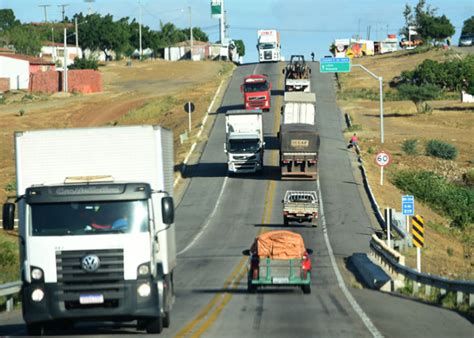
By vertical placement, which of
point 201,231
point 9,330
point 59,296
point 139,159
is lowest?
point 201,231

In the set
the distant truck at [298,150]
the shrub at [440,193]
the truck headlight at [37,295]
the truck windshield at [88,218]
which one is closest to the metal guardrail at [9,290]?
the truck headlight at [37,295]

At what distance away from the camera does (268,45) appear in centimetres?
12862

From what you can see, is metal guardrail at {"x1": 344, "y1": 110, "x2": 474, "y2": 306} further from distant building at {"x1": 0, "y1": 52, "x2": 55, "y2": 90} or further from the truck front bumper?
distant building at {"x1": 0, "y1": 52, "x2": 55, "y2": 90}

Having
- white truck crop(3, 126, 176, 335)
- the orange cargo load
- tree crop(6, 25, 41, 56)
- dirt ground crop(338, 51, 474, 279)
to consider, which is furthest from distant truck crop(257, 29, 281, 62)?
white truck crop(3, 126, 176, 335)

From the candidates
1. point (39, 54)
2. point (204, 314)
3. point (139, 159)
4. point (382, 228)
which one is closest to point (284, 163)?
point (382, 228)

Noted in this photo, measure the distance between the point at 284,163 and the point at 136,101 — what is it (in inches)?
1916

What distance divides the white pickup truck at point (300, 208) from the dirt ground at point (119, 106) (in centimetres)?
2412

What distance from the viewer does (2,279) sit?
29.7 m

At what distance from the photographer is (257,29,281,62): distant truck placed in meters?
125

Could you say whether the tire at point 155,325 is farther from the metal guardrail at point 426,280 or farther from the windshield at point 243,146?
the windshield at point 243,146

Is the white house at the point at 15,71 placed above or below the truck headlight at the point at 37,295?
above

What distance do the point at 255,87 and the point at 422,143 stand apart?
15.1 m

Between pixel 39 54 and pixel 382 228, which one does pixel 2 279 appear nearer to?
pixel 382 228

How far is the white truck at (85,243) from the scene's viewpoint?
1678 centimetres
